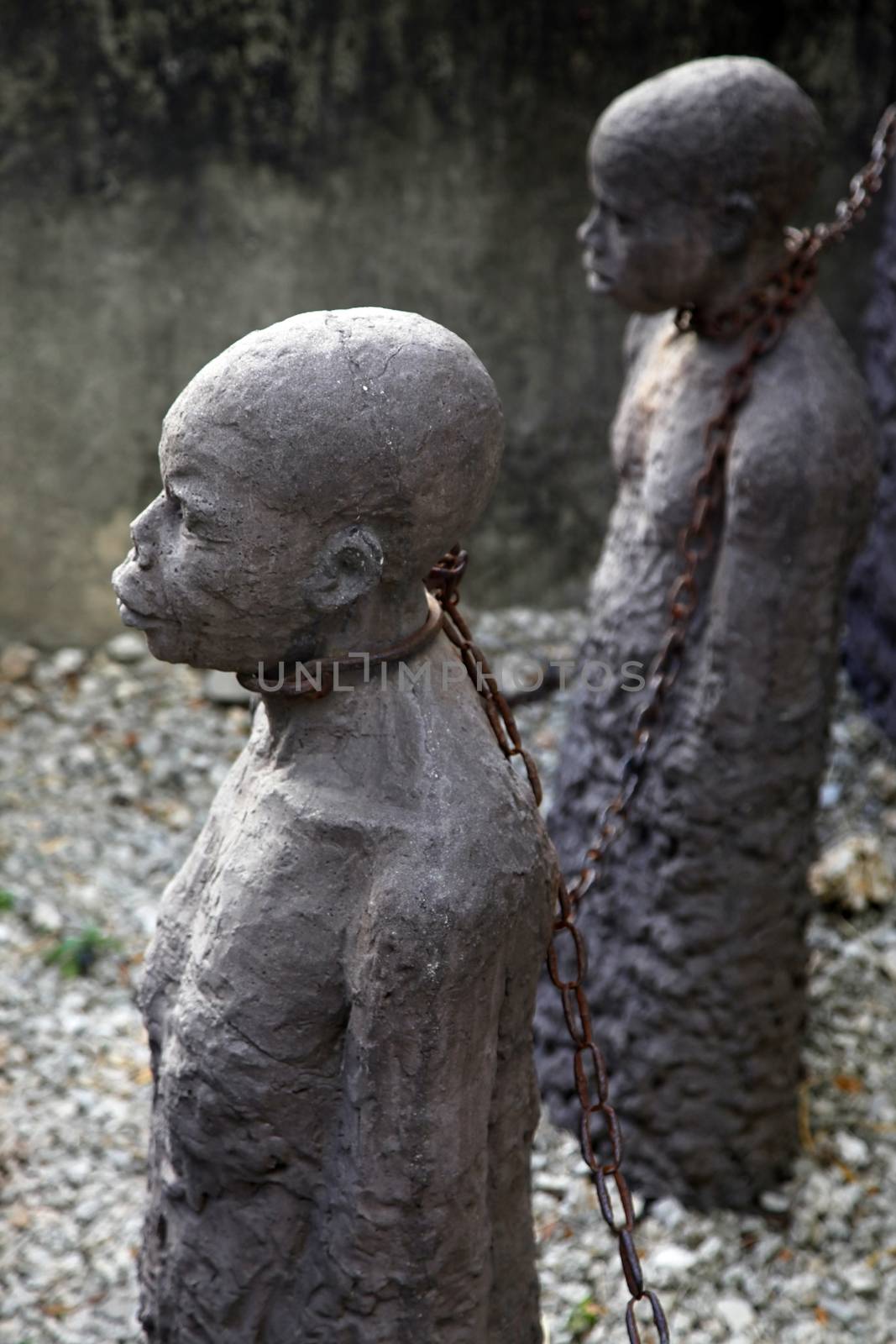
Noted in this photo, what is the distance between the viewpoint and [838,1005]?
4195 mm

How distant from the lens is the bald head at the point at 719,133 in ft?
10.0

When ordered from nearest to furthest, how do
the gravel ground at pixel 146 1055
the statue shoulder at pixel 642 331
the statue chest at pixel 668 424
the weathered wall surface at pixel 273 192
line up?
the statue chest at pixel 668 424
the gravel ground at pixel 146 1055
the statue shoulder at pixel 642 331
the weathered wall surface at pixel 273 192

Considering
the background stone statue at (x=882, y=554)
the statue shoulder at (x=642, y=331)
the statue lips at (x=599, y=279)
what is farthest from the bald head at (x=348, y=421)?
the background stone statue at (x=882, y=554)

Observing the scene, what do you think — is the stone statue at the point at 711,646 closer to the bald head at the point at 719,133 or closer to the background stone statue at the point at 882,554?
the bald head at the point at 719,133

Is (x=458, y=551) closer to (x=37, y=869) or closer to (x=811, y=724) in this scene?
(x=811, y=724)

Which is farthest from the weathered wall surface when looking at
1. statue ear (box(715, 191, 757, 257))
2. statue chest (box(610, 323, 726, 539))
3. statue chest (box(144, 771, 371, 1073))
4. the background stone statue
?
statue chest (box(144, 771, 371, 1073))

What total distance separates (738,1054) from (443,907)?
1.82 m

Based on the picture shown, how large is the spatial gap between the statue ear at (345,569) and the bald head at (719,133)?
1.52 m

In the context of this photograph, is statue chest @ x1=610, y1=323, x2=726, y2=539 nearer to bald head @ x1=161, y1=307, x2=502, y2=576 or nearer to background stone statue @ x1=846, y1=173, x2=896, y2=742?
bald head @ x1=161, y1=307, x2=502, y2=576

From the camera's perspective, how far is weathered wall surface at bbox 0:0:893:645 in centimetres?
502

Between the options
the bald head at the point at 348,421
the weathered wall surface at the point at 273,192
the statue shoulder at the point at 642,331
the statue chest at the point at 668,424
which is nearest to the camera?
the bald head at the point at 348,421

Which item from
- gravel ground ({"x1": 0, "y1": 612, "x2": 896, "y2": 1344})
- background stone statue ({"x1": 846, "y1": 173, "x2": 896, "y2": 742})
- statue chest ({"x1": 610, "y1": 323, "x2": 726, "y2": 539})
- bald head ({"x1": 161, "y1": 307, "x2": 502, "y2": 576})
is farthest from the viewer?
background stone statue ({"x1": 846, "y1": 173, "x2": 896, "y2": 742})

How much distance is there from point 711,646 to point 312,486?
60.1 inches

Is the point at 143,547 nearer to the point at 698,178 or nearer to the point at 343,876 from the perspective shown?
the point at 343,876
